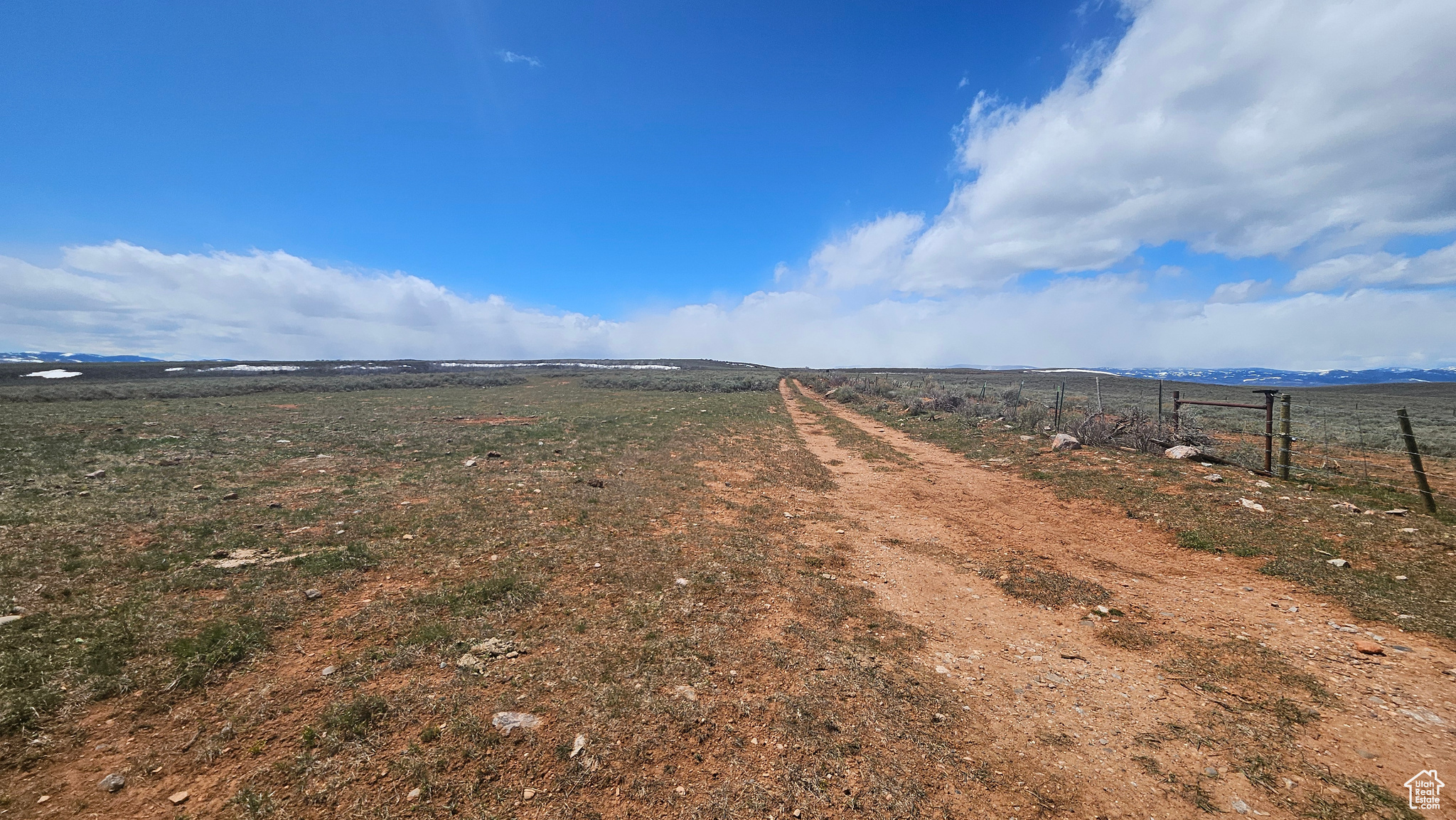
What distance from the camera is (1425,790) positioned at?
3.45 m

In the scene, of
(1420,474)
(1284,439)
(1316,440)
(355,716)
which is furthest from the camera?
(1316,440)

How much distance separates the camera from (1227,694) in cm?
454

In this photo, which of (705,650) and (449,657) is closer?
(449,657)

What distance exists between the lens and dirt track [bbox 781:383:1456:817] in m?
3.71

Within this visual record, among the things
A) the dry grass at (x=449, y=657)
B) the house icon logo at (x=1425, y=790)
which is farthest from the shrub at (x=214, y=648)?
the house icon logo at (x=1425, y=790)

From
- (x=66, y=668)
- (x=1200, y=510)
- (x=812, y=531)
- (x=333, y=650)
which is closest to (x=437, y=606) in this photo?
(x=333, y=650)

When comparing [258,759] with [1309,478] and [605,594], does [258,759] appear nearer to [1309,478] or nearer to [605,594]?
[605,594]

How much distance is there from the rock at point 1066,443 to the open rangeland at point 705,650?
3.39 meters

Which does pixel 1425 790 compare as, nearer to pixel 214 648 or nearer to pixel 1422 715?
pixel 1422 715

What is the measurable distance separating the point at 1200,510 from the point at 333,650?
14.3m

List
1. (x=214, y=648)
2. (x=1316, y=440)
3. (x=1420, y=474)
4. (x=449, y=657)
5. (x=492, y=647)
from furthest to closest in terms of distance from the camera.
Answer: (x=1316, y=440), (x=1420, y=474), (x=492, y=647), (x=449, y=657), (x=214, y=648)

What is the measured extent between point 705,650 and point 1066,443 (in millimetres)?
14895

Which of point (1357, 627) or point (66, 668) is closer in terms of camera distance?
point (66, 668)

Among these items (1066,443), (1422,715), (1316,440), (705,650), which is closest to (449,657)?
(705,650)
